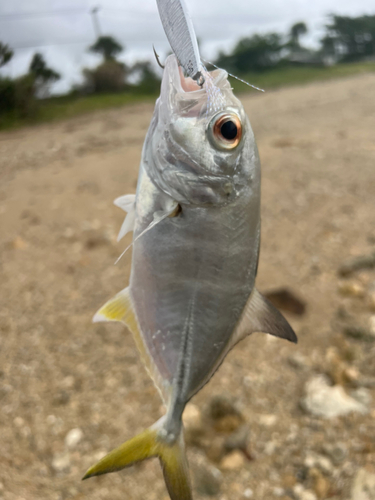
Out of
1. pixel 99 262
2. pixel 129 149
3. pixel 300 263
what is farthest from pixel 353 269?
pixel 129 149

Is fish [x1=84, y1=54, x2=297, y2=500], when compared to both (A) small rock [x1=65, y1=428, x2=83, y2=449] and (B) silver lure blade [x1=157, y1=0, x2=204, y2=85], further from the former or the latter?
(A) small rock [x1=65, y1=428, x2=83, y2=449]

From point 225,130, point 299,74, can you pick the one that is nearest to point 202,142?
point 225,130

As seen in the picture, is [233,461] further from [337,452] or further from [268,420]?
[337,452]

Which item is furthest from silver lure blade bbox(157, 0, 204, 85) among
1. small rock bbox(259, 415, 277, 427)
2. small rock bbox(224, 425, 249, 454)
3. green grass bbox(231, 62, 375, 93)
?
green grass bbox(231, 62, 375, 93)

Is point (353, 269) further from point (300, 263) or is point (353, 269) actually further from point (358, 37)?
point (358, 37)

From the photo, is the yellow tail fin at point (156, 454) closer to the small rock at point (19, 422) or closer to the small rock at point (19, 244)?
the small rock at point (19, 422)

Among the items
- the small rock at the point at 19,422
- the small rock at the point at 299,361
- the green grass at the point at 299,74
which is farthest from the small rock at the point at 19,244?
the green grass at the point at 299,74
